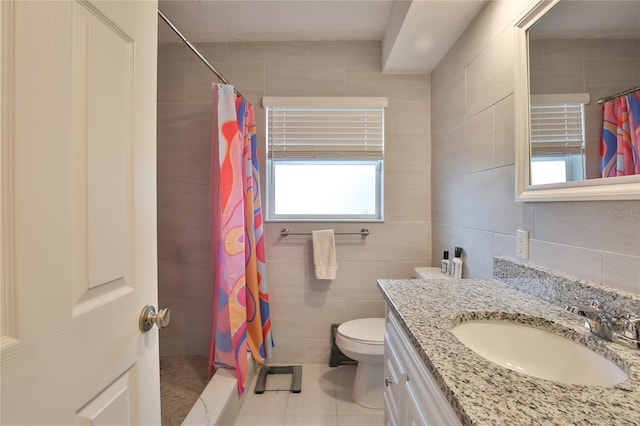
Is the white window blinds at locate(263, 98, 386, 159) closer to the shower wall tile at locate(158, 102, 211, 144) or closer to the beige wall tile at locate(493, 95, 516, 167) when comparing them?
the shower wall tile at locate(158, 102, 211, 144)

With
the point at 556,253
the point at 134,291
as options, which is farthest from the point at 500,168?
the point at 134,291

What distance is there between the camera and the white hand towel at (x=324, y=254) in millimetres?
2006

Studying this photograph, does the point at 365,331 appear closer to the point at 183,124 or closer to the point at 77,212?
the point at 77,212

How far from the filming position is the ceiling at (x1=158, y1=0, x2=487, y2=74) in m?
1.54

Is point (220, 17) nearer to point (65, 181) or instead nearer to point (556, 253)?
point (65, 181)

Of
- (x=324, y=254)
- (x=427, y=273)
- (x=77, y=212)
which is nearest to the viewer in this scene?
(x=77, y=212)

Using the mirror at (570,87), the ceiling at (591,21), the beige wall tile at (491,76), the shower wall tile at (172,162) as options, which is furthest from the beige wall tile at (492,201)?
the shower wall tile at (172,162)

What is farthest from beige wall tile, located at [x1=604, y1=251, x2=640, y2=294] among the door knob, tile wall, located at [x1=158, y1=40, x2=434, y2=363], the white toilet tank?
tile wall, located at [x1=158, y1=40, x2=434, y2=363]

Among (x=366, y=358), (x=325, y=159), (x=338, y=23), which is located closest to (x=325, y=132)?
(x=325, y=159)

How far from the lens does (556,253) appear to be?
0.98m

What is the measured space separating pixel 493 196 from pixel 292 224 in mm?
1297

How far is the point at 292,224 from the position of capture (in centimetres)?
211

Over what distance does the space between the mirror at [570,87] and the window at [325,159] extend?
1068mm

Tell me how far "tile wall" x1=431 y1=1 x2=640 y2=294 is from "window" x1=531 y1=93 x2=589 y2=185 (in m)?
0.11
